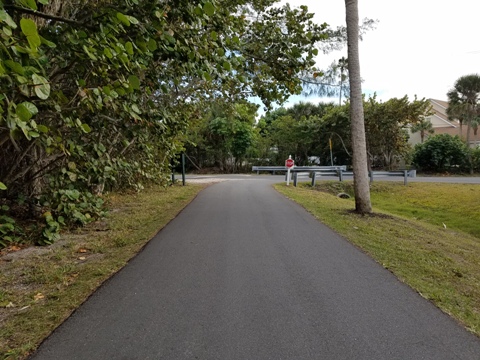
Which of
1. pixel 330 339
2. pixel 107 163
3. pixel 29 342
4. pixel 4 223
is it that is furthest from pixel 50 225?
pixel 330 339

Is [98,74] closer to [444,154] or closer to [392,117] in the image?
[392,117]

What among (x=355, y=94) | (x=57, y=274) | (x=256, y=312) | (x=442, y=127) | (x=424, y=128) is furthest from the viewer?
(x=442, y=127)

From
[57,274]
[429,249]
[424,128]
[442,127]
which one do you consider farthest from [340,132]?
[57,274]

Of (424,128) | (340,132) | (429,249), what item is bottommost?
(429,249)

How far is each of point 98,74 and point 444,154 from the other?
30.7 m

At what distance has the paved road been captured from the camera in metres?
2.84

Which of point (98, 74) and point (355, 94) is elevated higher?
point (355, 94)

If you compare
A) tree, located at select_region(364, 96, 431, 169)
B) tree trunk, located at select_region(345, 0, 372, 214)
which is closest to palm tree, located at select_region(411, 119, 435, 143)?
tree, located at select_region(364, 96, 431, 169)

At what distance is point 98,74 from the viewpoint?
16.2 ft

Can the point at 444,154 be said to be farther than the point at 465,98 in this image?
No

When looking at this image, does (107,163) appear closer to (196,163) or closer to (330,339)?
(330,339)

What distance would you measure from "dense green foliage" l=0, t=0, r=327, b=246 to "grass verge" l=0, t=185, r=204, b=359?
567 mm

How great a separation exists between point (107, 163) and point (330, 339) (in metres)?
5.38

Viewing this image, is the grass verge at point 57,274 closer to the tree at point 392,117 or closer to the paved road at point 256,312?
the paved road at point 256,312
